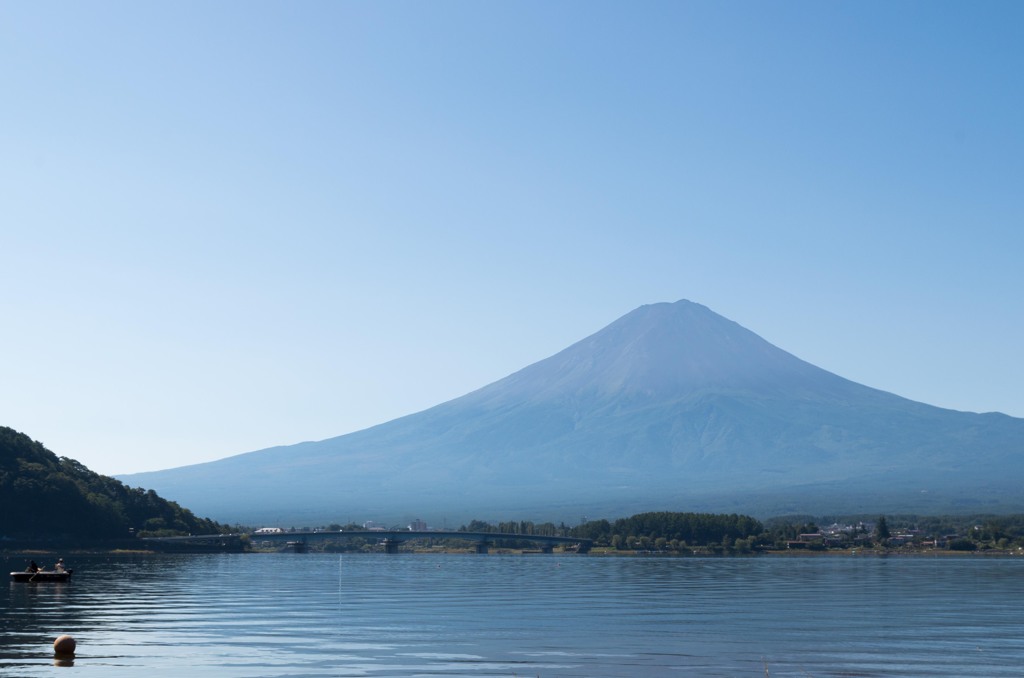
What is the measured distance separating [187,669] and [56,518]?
102 metres

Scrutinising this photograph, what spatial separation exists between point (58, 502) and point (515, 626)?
92.4 metres

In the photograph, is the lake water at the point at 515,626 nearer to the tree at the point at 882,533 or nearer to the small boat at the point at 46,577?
the small boat at the point at 46,577

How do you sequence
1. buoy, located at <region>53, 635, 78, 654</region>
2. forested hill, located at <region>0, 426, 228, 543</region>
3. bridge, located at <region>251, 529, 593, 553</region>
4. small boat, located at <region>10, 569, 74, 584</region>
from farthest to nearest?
bridge, located at <region>251, 529, 593, 553</region> < forested hill, located at <region>0, 426, 228, 543</region> < small boat, located at <region>10, 569, 74, 584</region> < buoy, located at <region>53, 635, 78, 654</region>

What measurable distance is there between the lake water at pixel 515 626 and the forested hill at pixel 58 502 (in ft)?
126

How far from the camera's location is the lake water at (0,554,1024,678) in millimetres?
41000

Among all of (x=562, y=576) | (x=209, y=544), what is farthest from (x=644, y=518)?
(x=562, y=576)

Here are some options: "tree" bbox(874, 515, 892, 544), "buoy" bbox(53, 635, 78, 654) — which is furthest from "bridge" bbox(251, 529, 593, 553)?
"buoy" bbox(53, 635, 78, 654)

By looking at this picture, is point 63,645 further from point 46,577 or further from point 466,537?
point 466,537

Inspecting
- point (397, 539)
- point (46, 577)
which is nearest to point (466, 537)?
point (397, 539)

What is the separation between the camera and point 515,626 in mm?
54844

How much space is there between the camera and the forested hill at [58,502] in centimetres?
13138

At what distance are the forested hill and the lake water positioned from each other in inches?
1513

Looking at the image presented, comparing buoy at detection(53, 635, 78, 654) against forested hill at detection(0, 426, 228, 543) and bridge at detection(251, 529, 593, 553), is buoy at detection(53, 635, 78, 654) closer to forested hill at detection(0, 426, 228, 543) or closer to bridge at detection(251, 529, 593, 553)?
forested hill at detection(0, 426, 228, 543)

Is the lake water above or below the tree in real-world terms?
below
